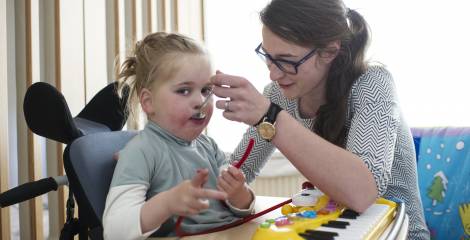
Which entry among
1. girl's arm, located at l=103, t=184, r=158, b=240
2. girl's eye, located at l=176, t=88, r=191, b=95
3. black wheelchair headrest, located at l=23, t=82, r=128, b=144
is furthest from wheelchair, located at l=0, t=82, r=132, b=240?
girl's eye, located at l=176, t=88, r=191, b=95

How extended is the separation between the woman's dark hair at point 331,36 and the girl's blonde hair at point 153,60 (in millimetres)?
232

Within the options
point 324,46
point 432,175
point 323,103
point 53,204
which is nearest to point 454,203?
point 432,175

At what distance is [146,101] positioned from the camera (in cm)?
109

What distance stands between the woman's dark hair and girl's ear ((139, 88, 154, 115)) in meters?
0.37

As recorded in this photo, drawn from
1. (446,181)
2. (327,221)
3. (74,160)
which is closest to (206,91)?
(74,160)

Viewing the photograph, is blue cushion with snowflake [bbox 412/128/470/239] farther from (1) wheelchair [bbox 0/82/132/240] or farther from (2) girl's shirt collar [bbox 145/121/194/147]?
(1) wheelchair [bbox 0/82/132/240]

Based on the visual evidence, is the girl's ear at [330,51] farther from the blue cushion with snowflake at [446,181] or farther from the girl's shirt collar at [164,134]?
the blue cushion with snowflake at [446,181]

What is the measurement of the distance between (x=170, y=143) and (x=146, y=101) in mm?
125

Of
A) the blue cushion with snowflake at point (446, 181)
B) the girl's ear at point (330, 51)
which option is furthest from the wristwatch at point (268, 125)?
the blue cushion with snowflake at point (446, 181)

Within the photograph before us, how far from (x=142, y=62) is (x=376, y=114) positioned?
0.58m

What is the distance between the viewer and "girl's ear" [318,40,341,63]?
3.93ft

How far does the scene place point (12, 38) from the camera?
171 cm

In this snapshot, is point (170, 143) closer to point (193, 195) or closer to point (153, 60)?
point (153, 60)

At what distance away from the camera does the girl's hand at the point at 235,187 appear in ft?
3.04
